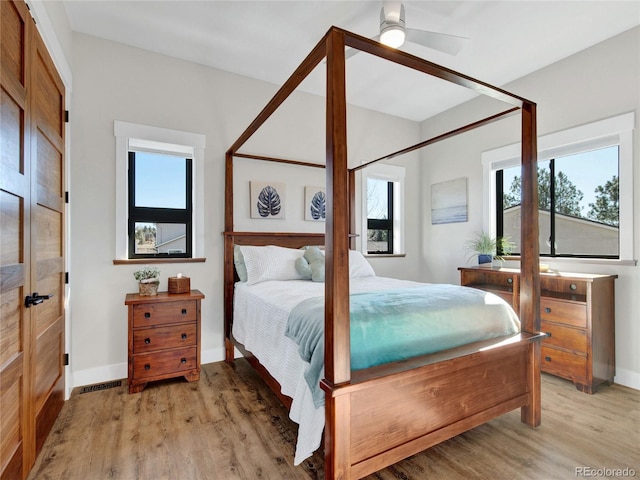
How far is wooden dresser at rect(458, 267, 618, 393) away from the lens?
8.70ft

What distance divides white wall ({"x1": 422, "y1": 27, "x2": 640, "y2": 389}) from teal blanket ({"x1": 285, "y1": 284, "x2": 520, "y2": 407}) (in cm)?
147

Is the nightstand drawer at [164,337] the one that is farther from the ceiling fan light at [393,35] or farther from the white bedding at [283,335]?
the ceiling fan light at [393,35]

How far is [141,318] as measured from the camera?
2.62m

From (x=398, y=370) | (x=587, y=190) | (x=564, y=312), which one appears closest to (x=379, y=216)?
(x=587, y=190)

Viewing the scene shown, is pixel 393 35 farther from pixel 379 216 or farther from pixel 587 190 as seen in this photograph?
pixel 379 216

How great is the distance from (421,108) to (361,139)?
3.00 ft

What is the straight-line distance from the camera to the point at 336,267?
138 centimetres

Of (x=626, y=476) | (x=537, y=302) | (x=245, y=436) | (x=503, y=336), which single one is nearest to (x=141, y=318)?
(x=245, y=436)

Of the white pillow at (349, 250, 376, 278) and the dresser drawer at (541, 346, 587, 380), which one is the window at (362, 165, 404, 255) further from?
the dresser drawer at (541, 346, 587, 380)

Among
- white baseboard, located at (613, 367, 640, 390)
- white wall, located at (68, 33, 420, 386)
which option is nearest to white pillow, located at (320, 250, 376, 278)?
Answer: white wall, located at (68, 33, 420, 386)

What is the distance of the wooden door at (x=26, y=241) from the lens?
1.42 m

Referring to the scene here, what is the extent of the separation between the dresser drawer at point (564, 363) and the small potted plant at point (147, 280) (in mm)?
3464

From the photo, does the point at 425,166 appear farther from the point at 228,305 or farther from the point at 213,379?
the point at 213,379

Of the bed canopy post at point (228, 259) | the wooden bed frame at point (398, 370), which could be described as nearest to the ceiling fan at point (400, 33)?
the wooden bed frame at point (398, 370)
